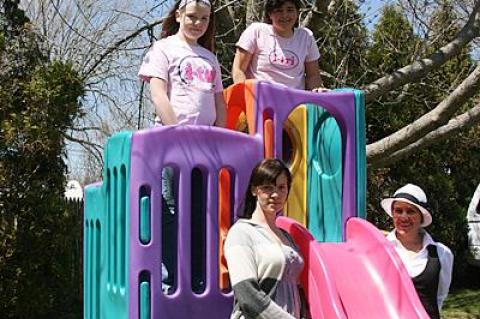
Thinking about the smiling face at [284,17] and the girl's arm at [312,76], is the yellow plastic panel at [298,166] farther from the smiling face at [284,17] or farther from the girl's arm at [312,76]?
the smiling face at [284,17]

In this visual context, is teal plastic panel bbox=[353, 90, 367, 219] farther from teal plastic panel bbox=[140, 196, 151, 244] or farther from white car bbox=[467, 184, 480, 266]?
white car bbox=[467, 184, 480, 266]

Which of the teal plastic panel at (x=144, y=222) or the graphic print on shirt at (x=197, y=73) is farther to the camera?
the graphic print on shirt at (x=197, y=73)

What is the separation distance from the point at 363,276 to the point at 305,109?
4.27 feet

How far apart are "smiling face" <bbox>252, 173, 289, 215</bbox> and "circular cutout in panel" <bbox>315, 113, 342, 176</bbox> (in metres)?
1.33

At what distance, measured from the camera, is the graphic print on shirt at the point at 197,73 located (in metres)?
3.86

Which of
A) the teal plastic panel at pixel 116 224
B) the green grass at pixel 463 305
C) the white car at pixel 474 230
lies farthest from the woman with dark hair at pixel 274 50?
the white car at pixel 474 230

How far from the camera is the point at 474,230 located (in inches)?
445

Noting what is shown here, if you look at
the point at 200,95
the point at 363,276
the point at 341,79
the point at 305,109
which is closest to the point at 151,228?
the point at 200,95

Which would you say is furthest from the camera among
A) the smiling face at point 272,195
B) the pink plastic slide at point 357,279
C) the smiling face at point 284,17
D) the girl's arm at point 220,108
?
the smiling face at point 284,17

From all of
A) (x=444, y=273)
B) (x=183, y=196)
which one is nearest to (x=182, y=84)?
(x=183, y=196)

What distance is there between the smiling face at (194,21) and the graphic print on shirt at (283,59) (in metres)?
0.50

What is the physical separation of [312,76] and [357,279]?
1.35 m

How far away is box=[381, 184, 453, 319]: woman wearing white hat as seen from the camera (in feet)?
12.0

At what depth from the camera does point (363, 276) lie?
363 centimetres
